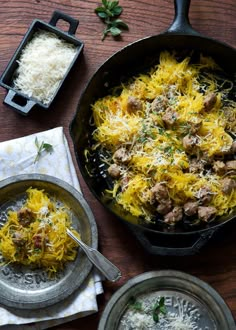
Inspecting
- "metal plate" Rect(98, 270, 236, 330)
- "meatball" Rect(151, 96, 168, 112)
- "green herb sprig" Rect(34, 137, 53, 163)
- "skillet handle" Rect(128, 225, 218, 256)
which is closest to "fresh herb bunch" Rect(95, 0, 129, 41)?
"meatball" Rect(151, 96, 168, 112)

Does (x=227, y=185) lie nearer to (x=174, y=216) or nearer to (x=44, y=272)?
(x=174, y=216)

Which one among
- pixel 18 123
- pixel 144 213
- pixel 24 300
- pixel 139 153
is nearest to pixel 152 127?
pixel 139 153

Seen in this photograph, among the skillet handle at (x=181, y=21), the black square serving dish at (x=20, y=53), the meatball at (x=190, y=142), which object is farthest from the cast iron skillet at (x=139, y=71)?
the meatball at (x=190, y=142)

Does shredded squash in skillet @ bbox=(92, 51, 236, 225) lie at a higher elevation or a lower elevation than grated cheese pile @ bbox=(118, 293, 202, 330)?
higher

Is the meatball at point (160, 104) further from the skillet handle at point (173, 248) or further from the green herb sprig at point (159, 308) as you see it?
the green herb sprig at point (159, 308)

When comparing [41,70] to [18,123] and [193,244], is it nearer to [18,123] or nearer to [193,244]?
[18,123]

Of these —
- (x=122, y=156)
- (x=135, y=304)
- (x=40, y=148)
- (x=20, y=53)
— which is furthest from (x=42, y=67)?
(x=135, y=304)

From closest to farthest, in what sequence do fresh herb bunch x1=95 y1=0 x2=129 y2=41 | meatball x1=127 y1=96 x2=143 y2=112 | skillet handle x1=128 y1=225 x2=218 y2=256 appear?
skillet handle x1=128 y1=225 x2=218 y2=256
meatball x1=127 y1=96 x2=143 y2=112
fresh herb bunch x1=95 y1=0 x2=129 y2=41

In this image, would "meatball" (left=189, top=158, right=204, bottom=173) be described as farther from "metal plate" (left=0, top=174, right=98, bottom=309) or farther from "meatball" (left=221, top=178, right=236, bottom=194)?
"metal plate" (left=0, top=174, right=98, bottom=309)
